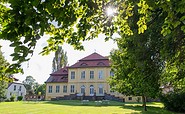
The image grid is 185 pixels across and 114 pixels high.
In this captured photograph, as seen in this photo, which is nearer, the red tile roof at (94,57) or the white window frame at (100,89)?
the white window frame at (100,89)

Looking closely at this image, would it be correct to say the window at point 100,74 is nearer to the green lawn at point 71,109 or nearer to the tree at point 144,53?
the green lawn at point 71,109

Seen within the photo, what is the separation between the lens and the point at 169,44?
9.95 metres

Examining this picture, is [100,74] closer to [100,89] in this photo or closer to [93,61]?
[100,89]

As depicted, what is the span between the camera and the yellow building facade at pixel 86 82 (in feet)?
165

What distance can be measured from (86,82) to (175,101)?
31.4m

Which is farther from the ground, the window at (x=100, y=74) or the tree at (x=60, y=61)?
the tree at (x=60, y=61)

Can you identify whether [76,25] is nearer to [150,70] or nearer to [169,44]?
[169,44]

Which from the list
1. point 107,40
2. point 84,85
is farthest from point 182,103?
point 84,85

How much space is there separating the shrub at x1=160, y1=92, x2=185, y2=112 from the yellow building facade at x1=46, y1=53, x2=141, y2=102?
2483 centimetres

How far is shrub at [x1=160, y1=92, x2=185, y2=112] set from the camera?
72.4 ft

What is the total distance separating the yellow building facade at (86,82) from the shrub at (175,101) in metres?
24.8

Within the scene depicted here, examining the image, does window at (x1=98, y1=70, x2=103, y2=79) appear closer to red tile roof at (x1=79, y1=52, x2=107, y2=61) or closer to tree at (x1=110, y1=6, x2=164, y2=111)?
red tile roof at (x1=79, y1=52, x2=107, y2=61)

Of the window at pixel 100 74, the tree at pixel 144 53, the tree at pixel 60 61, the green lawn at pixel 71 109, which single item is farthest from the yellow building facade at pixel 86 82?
the tree at pixel 144 53

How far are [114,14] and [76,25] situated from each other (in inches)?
54.3
